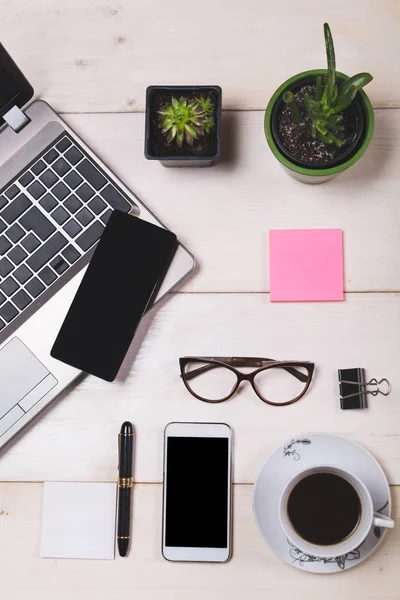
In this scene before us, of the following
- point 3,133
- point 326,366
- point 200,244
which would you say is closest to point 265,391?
point 326,366

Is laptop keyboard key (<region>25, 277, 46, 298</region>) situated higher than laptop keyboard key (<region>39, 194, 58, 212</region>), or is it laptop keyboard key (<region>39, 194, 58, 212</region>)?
laptop keyboard key (<region>39, 194, 58, 212</region>)

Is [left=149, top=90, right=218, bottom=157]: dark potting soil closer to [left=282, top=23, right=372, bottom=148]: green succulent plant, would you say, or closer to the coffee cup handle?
[left=282, top=23, right=372, bottom=148]: green succulent plant

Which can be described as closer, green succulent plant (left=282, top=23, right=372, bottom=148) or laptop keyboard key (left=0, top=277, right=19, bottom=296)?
green succulent plant (left=282, top=23, right=372, bottom=148)

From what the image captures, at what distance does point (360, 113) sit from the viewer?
76cm

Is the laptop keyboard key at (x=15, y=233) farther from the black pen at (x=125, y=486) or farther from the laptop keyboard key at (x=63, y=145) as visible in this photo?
the black pen at (x=125, y=486)

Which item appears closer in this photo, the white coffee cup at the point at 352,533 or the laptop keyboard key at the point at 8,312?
the white coffee cup at the point at 352,533

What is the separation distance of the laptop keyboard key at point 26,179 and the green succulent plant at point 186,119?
18 cm

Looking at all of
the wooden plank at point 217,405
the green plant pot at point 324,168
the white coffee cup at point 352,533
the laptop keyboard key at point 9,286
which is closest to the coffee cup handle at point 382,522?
the white coffee cup at point 352,533

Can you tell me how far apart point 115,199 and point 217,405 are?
0.98 feet

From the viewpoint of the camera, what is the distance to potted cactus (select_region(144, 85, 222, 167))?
78cm

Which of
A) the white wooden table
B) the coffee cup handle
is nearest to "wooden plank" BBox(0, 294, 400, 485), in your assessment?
the white wooden table

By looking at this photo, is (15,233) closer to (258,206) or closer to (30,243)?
(30,243)

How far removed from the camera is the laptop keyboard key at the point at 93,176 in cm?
82

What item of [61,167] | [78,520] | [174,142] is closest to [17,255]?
[61,167]
